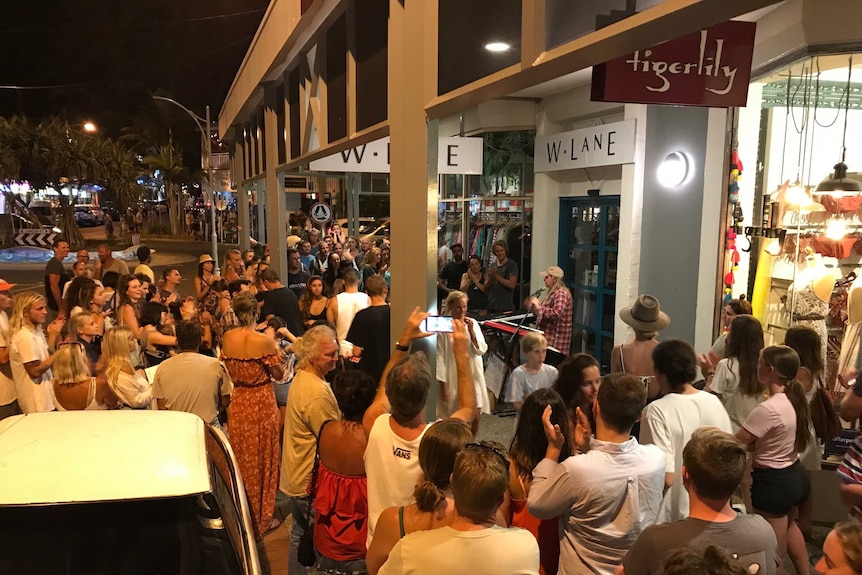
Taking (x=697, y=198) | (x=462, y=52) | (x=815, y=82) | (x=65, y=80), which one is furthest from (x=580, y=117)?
(x=65, y=80)

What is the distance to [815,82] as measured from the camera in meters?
6.86

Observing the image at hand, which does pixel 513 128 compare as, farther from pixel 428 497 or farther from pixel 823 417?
pixel 428 497

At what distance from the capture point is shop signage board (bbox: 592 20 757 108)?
463 cm

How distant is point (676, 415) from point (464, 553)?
6.13 feet

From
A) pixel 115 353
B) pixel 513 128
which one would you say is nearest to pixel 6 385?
pixel 115 353

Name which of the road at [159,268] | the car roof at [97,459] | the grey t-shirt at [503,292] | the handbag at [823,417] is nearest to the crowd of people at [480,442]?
the handbag at [823,417]

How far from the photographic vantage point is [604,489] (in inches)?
107

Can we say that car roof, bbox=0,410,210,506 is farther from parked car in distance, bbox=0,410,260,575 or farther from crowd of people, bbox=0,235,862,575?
crowd of people, bbox=0,235,862,575

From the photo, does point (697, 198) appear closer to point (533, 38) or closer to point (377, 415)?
point (533, 38)

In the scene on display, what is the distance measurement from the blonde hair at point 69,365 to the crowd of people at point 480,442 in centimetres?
1

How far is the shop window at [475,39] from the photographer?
3635 mm

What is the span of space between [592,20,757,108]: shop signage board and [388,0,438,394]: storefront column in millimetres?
1348

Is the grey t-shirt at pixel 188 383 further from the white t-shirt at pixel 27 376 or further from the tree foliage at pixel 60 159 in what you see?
the tree foliage at pixel 60 159

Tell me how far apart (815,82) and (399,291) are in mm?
5236
